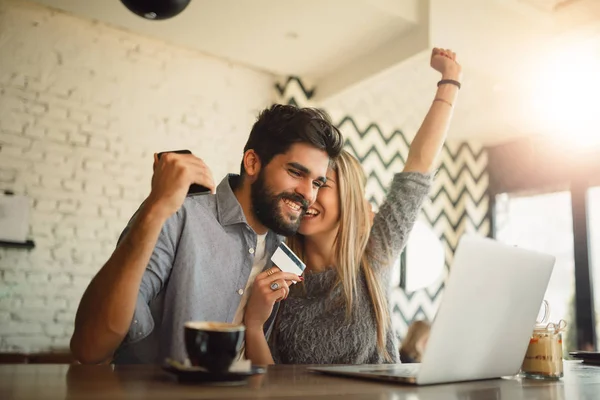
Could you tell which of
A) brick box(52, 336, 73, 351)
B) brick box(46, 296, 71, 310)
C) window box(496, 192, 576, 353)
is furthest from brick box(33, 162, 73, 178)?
window box(496, 192, 576, 353)

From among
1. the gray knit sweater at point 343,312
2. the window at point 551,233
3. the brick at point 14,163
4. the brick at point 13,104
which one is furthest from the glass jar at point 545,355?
the window at point 551,233

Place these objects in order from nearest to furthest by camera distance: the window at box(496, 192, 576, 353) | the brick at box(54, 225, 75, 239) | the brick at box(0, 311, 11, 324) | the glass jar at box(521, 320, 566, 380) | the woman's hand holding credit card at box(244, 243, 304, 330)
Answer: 1. the glass jar at box(521, 320, 566, 380)
2. the woman's hand holding credit card at box(244, 243, 304, 330)
3. the brick at box(0, 311, 11, 324)
4. the brick at box(54, 225, 75, 239)
5. the window at box(496, 192, 576, 353)

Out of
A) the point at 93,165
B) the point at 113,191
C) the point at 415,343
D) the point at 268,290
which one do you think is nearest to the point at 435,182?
the point at 415,343

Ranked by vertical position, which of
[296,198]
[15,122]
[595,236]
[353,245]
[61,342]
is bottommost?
[61,342]

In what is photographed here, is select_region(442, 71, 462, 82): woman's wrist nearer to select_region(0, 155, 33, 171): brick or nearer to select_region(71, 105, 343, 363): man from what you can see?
select_region(71, 105, 343, 363): man

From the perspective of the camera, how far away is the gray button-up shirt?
1.46m

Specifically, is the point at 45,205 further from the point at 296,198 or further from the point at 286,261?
the point at 286,261

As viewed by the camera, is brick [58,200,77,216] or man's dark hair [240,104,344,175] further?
brick [58,200,77,216]

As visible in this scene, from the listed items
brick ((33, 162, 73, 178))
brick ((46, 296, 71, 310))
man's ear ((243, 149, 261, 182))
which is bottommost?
brick ((46, 296, 71, 310))

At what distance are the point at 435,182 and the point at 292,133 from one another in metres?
3.81

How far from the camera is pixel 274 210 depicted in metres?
1.71

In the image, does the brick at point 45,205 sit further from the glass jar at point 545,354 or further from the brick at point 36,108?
the glass jar at point 545,354

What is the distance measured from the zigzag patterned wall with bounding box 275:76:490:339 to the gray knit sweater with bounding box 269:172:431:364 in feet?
8.84

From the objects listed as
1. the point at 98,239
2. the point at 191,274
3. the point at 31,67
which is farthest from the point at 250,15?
the point at 191,274
